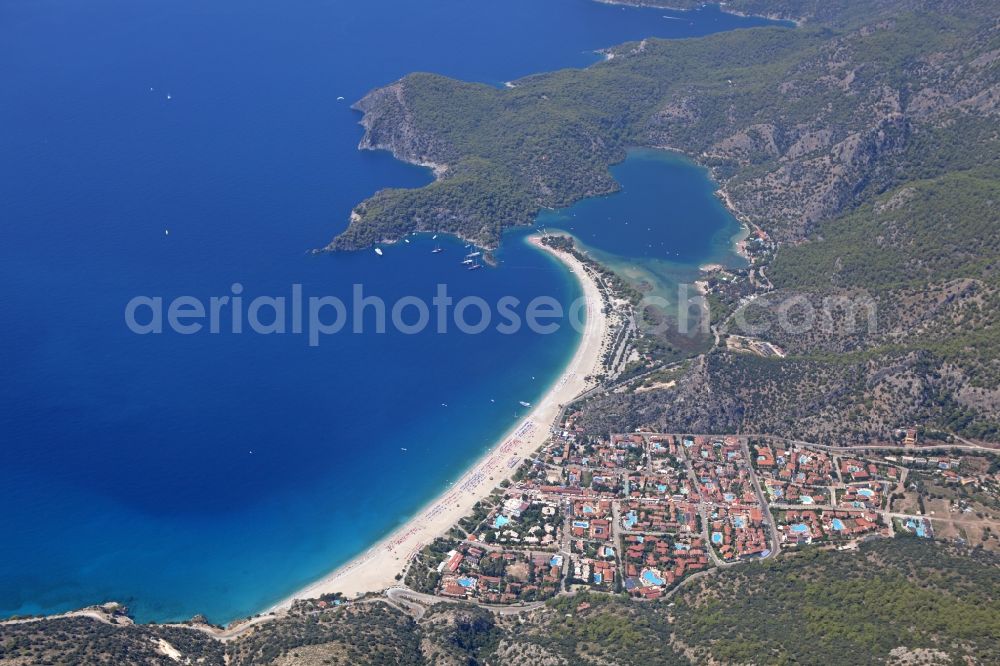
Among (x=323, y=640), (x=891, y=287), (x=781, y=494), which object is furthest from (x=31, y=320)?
(x=891, y=287)

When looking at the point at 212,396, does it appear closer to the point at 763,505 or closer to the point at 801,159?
the point at 763,505

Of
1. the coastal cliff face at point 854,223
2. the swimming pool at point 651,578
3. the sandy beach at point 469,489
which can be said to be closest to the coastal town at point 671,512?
the swimming pool at point 651,578

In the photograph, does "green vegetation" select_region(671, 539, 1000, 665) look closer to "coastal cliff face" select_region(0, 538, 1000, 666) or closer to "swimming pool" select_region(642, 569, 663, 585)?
"coastal cliff face" select_region(0, 538, 1000, 666)

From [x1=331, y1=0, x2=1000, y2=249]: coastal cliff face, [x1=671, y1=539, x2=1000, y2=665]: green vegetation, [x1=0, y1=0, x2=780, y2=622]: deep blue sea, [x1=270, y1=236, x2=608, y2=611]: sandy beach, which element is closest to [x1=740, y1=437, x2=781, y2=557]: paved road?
[x1=671, y1=539, x2=1000, y2=665]: green vegetation

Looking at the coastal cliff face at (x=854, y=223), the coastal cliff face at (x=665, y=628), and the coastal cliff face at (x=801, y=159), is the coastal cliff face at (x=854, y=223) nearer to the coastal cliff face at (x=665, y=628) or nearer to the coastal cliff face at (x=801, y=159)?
the coastal cliff face at (x=801, y=159)

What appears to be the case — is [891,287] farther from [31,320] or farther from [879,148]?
[31,320]

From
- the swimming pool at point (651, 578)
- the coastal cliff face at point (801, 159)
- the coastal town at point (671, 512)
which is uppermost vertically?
the coastal cliff face at point (801, 159)
